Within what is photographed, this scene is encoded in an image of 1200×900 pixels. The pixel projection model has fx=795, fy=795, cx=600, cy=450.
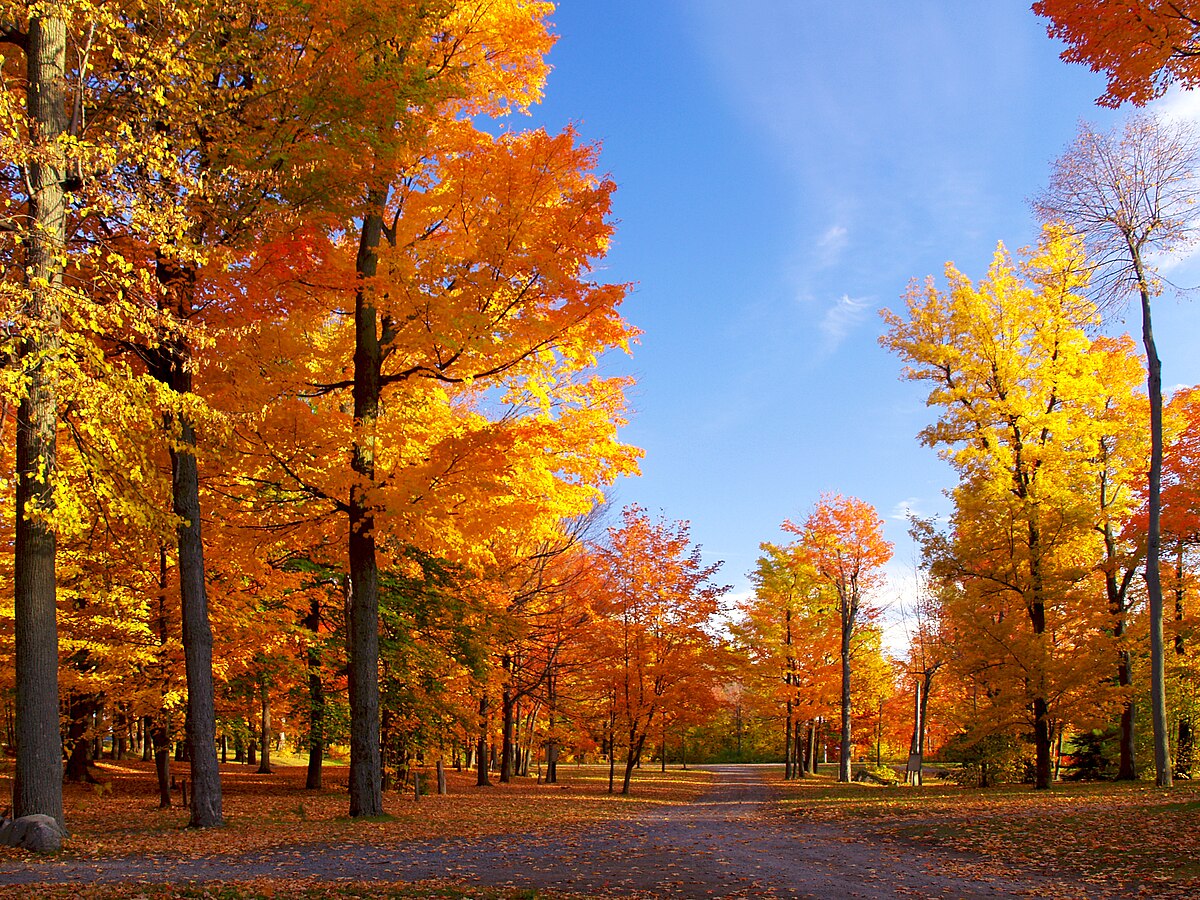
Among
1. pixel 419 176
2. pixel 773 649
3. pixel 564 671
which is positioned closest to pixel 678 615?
pixel 564 671

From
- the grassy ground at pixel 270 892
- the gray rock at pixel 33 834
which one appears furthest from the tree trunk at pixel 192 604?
the grassy ground at pixel 270 892

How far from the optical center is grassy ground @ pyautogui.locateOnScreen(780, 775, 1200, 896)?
7523 millimetres

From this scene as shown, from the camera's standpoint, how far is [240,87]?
Answer: 9.41 metres

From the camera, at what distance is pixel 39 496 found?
7.31 metres

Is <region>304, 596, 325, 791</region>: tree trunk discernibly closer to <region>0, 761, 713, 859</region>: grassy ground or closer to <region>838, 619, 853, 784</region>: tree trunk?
<region>0, 761, 713, 859</region>: grassy ground

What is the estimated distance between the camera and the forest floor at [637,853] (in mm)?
6301

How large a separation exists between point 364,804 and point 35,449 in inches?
241

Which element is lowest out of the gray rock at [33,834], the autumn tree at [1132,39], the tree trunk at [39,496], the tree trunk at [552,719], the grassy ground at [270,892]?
the tree trunk at [552,719]

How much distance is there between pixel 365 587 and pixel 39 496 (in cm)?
440

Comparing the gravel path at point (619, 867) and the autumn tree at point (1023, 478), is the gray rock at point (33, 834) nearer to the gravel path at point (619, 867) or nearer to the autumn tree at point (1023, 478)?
the gravel path at point (619, 867)

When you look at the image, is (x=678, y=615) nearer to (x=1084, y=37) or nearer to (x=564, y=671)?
(x=564, y=671)

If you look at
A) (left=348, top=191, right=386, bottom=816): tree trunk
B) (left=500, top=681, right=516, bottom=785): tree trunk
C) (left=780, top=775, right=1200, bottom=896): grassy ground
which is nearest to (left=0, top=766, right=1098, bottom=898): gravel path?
(left=780, top=775, right=1200, bottom=896): grassy ground

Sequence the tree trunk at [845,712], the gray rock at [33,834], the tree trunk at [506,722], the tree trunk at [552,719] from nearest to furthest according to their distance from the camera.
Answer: the gray rock at [33,834], the tree trunk at [506,722], the tree trunk at [552,719], the tree trunk at [845,712]

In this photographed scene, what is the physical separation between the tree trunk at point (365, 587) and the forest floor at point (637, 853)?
0.60 metres
